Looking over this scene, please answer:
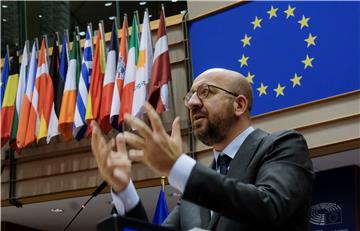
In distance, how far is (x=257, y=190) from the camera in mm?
1843

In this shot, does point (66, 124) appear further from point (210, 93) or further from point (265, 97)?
point (210, 93)

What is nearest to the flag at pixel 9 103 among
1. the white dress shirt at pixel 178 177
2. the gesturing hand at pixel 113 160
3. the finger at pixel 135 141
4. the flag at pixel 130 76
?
the flag at pixel 130 76

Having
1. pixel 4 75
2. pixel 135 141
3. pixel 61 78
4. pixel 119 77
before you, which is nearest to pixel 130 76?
pixel 119 77

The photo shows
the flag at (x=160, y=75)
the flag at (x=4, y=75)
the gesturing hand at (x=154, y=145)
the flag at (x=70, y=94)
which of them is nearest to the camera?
the gesturing hand at (x=154, y=145)

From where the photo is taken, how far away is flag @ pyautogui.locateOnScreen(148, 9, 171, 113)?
8.86 metres

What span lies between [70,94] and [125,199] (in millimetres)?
7991

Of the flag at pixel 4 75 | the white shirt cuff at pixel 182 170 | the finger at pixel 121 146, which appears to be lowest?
the white shirt cuff at pixel 182 170

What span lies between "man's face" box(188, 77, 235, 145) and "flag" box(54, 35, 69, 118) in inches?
311

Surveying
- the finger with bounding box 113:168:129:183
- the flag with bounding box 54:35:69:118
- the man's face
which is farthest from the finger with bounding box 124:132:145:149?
the flag with bounding box 54:35:69:118

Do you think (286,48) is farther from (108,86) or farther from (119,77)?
(108,86)

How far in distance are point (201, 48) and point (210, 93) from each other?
6.85 m

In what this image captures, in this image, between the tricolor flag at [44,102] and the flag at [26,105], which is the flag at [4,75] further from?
the tricolor flag at [44,102]

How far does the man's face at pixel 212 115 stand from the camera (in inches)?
91.1

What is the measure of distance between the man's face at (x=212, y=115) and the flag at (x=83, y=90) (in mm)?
7316
